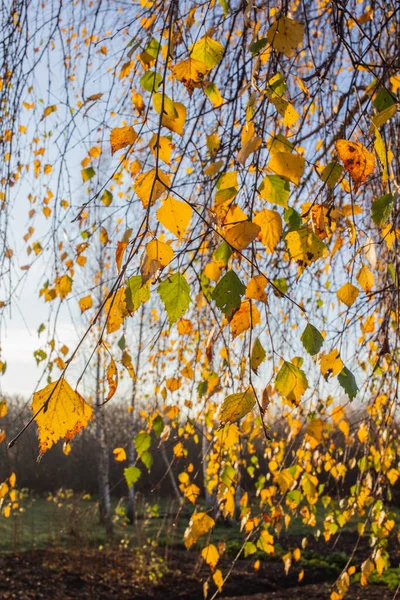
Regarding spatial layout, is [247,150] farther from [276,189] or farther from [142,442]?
[142,442]

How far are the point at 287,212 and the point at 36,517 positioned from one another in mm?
8381

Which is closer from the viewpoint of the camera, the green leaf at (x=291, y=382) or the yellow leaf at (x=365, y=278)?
the green leaf at (x=291, y=382)

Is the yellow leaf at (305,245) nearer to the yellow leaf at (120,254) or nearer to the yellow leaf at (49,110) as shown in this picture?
the yellow leaf at (120,254)

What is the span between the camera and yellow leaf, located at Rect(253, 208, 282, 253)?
714mm

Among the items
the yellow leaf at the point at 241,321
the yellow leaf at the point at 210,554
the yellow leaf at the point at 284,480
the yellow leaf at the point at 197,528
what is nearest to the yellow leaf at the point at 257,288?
the yellow leaf at the point at 241,321

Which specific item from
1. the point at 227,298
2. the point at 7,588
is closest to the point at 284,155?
the point at 227,298

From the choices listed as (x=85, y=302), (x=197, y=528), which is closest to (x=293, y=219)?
(x=197, y=528)

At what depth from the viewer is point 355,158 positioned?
2.23 ft

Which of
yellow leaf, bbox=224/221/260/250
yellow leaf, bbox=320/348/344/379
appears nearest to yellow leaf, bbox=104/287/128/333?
yellow leaf, bbox=224/221/260/250

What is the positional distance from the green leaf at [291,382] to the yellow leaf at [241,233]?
15 cm

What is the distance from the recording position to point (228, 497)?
1.67 metres

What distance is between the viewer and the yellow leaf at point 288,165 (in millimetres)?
702

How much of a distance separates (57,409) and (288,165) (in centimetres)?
39

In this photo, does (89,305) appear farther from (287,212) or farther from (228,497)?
(287,212)
